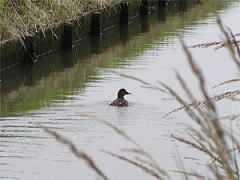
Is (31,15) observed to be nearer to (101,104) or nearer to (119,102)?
(101,104)

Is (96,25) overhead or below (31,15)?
below

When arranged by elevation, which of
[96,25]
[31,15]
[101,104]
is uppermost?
[31,15]

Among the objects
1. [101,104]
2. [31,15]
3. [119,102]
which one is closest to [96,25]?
[31,15]

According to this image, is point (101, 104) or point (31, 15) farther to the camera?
point (31, 15)

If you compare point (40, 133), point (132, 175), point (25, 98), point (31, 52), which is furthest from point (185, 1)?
point (132, 175)

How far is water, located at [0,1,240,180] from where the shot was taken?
8.81 m

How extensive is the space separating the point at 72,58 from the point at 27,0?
5.85 ft

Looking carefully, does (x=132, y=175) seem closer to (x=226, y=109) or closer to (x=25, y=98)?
(x=226, y=109)

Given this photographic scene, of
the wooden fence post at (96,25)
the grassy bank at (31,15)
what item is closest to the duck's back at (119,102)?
the grassy bank at (31,15)

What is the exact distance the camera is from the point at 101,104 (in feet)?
39.7

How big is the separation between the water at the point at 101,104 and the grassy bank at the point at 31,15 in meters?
0.66

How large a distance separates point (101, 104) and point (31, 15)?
345 centimetres

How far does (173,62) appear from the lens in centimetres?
1620

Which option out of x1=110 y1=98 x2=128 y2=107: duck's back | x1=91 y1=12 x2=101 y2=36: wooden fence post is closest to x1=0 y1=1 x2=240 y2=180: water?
x1=110 y1=98 x2=128 y2=107: duck's back
